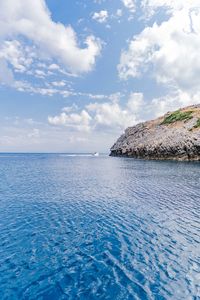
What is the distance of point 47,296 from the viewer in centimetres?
1004

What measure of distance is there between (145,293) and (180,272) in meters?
2.78

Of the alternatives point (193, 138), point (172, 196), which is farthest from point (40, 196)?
point (193, 138)

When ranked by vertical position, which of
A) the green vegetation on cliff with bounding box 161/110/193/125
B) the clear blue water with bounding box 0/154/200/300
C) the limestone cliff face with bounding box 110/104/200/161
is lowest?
the clear blue water with bounding box 0/154/200/300

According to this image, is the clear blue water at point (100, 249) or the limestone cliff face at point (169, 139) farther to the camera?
the limestone cliff face at point (169, 139)

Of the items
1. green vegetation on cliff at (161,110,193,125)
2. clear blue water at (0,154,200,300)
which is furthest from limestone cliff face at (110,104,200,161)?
clear blue water at (0,154,200,300)

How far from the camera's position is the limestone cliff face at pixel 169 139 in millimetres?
84688

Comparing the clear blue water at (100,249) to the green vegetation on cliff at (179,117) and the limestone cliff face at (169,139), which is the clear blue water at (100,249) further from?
the green vegetation on cliff at (179,117)

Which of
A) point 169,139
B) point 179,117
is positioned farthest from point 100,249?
point 179,117

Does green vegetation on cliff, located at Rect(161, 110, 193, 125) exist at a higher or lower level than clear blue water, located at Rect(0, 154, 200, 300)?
higher

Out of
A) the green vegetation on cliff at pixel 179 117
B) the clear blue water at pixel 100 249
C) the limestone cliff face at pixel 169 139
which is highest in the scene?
the green vegetation on cliff at pixel 179 117

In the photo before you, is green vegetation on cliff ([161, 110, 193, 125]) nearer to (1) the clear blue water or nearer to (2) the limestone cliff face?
(2) the limestone cliff face

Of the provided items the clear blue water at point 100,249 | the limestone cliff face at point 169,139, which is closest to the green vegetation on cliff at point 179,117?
the limestone cliff face at point 169,139

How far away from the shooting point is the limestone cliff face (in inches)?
3334

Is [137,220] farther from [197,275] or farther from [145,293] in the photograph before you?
[145,293]
